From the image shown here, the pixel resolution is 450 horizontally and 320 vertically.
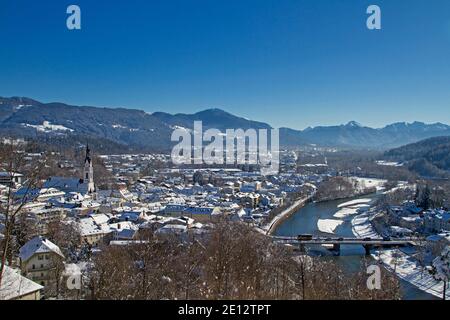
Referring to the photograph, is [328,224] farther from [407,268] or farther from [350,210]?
[407,268]

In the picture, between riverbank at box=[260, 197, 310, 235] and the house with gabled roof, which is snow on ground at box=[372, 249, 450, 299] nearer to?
riverbank at box=[260, 197, 310, 235]

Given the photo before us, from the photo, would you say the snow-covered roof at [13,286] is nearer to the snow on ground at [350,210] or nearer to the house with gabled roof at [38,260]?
the house with gabled roof at [38,260]

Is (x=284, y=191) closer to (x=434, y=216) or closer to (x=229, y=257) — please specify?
(x=434, y=216)

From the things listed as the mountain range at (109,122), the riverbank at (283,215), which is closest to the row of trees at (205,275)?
the riverbank at (283,215)

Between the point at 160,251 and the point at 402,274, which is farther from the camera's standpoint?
the point at 402,274

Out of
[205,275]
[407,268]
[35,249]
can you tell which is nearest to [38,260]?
[35,249]
